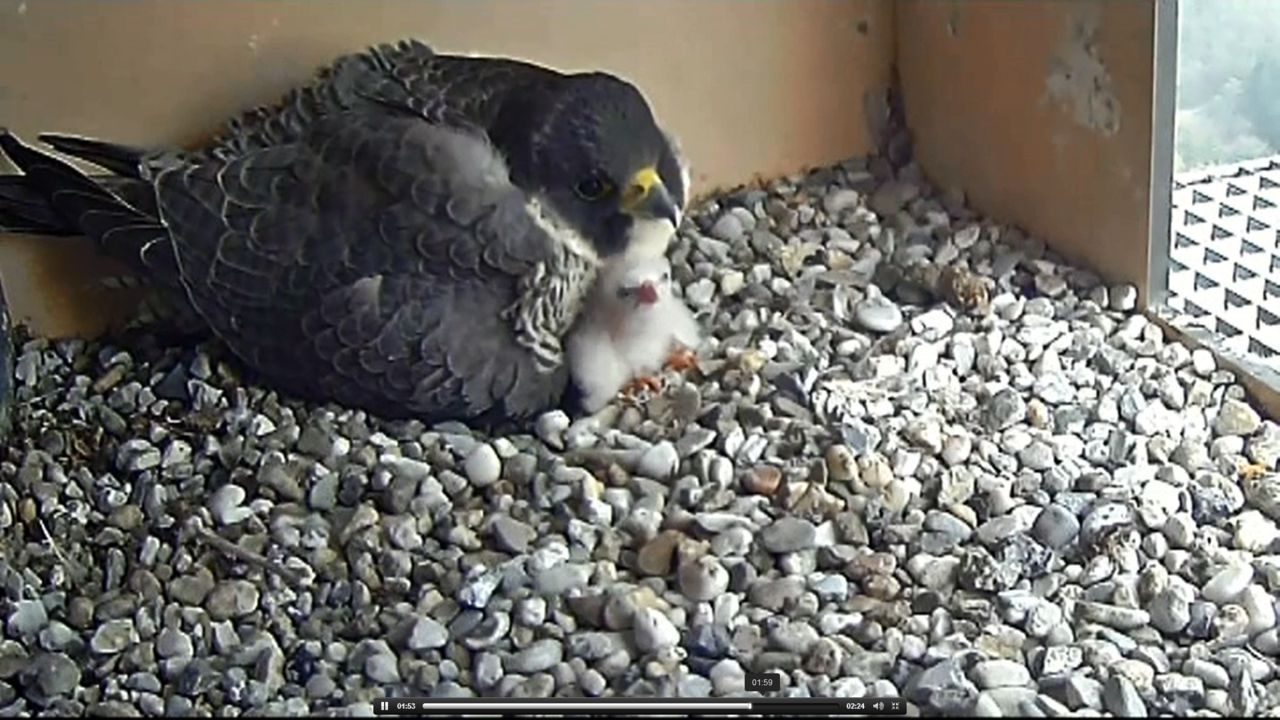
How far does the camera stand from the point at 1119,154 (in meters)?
2.29

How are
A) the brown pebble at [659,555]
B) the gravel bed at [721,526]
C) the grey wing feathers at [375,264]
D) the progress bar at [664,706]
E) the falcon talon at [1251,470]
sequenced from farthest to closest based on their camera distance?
the grey wing feathers at [375,264] < the falcon talon at [1251,470] < the brown pebble at [659,555] < the gravel bed at [721,526] < the progress bar at [664,706]

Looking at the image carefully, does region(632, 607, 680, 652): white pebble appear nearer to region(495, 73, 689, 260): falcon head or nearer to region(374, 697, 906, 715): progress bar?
region(374, 697, 906, 715): progress bar

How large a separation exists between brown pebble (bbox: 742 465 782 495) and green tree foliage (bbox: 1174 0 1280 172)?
69cm

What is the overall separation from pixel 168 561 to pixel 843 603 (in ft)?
2.38

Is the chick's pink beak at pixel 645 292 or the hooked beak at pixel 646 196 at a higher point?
the hooked beak at pixel 646 196

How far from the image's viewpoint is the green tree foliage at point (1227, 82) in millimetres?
2113

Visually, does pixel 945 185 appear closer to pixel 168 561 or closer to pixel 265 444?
pixel 265 444

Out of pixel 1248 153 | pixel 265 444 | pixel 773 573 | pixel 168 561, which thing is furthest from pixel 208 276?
pixel 1248 153

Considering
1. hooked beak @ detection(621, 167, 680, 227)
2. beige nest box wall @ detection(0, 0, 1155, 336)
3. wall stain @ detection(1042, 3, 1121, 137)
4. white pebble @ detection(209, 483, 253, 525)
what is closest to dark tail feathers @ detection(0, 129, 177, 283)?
beige nest box wall @ detection(0, 0, 1155, 336)

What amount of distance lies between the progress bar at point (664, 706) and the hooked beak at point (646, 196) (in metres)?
0.71

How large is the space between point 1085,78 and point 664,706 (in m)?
1.14

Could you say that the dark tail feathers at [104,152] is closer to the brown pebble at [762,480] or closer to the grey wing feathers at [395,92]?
the grey wing feathers at [395,92]

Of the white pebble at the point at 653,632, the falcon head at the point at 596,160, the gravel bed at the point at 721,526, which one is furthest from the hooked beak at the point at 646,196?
the white pebble at the point at 653,632

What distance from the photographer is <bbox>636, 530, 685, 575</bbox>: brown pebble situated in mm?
1859
